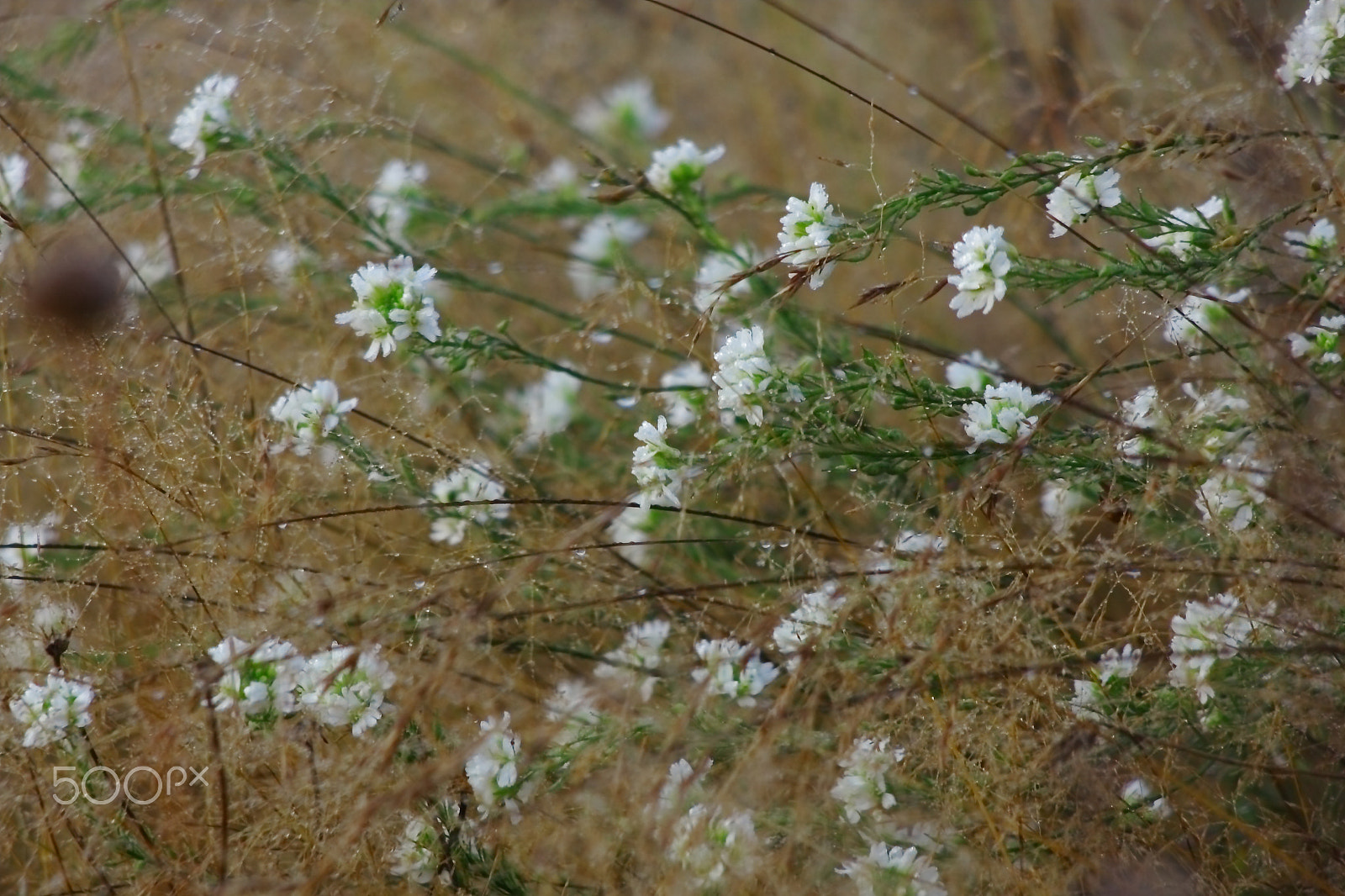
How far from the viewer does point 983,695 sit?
1.46 meters

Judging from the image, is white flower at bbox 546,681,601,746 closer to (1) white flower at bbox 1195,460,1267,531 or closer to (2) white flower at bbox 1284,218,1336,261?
(1) white flower at bbox 1195,460,1267,531

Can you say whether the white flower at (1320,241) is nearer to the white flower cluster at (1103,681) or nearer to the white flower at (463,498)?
the white flower cluster at (1103,681)

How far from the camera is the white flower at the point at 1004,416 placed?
1.47 meters

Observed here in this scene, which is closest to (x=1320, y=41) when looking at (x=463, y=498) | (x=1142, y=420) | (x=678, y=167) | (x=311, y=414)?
(x=1142, y=420)

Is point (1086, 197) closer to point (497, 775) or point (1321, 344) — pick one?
point (1321, 344)

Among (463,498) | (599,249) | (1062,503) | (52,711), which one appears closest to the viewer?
(52,711)

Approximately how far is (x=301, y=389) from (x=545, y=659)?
0.55 meters

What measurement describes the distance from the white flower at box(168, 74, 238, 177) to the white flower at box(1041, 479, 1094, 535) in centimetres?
141

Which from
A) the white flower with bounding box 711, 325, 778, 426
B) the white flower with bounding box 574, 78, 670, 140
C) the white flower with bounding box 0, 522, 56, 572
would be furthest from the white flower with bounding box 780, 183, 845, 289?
the white flower with bounding box 574, 78, 670, 140

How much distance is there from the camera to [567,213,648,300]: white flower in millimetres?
2527

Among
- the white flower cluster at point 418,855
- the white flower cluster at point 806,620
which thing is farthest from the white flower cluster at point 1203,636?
the white flower cluster at point 418,855

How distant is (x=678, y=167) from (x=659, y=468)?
609 mm

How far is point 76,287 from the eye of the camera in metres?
2.12

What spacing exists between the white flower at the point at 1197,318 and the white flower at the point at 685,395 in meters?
0.66
